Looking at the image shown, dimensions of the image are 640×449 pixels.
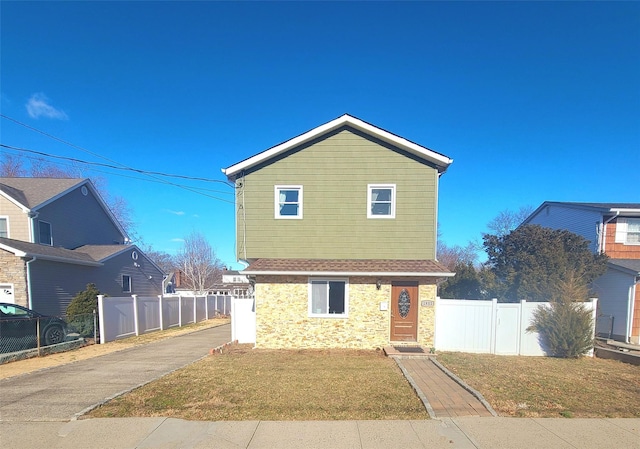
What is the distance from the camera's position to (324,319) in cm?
934

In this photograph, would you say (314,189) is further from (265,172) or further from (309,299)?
(309,299)

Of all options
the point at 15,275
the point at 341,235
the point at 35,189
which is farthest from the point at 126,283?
the point at 341,235

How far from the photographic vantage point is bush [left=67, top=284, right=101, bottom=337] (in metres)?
11.0

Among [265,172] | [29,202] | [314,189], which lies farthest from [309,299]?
[29,202]

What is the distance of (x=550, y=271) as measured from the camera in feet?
34.0

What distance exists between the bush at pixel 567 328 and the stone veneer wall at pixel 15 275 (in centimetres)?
1968

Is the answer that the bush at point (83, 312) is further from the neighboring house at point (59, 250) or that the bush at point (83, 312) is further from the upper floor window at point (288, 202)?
the upper floor window at point (288, 202)

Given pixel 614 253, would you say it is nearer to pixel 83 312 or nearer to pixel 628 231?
pixel 628 231

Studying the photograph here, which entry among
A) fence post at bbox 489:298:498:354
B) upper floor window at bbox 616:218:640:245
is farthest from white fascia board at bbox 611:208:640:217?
fence post at bbox 489:298:498:354

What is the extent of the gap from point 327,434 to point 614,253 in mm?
17050

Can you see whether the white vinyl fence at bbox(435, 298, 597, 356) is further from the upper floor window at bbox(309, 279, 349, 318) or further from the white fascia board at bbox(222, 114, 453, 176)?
the white fascia board at bbox(222, 114, 453, 176)

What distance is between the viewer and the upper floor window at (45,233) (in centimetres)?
1495

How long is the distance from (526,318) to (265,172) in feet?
33.0

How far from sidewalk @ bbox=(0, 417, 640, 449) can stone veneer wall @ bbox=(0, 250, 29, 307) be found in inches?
412
